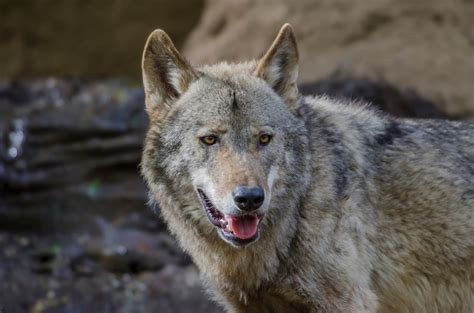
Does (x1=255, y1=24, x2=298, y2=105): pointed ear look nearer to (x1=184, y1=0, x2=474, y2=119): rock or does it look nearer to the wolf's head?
the wolf's head

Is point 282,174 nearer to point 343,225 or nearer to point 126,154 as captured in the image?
point 343,225

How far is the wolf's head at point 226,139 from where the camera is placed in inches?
197

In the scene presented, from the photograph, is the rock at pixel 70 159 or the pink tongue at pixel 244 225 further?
the rock at pixel 70 159

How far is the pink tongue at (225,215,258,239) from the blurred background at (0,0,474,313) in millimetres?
4193

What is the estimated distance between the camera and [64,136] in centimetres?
1091

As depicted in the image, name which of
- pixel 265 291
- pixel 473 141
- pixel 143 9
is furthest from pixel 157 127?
pixel 143 9

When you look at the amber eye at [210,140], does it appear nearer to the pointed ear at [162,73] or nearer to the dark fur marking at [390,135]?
the pointed ear at [162,73]

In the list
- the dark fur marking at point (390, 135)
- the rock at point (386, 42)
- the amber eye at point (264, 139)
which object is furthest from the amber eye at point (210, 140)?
the rock at point (386, 42)

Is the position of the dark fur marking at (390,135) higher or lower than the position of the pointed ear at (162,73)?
lower

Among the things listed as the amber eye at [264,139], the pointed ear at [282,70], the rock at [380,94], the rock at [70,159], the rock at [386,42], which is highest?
the pointed ear at [282,70]

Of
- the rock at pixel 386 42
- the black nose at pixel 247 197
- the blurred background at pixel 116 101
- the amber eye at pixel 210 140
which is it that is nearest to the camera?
the black nose at pixel 247 197

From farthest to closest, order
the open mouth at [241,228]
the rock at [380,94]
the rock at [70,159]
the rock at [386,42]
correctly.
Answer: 1. the rock at [70,159]
2. the rock at [386,42]
3. the rock at [380,94]
4. the open mouth at [241,228]

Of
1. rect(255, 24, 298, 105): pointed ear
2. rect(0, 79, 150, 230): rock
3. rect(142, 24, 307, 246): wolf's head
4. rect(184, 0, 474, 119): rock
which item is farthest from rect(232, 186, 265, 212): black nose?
rect(0, 79, 150, 230): rock

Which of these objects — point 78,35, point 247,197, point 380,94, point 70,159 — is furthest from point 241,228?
point 78,35
